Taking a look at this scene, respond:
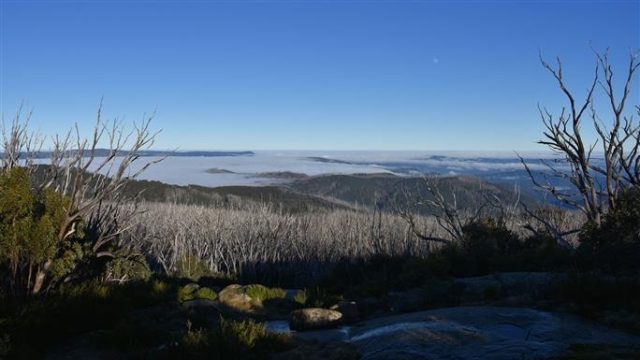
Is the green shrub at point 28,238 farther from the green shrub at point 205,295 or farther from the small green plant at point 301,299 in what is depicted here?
the small green plant at point 301,299

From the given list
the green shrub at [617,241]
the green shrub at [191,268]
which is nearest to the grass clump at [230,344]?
the green shrub at [617,241]

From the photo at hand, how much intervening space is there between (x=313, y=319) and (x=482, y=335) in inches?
92.4

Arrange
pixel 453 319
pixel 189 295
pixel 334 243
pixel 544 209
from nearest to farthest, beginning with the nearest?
pixel 453 319 < pixel 189 295 < pixel 334 243 < pixel 544 209

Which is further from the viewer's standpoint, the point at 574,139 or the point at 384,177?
the point at 384,177

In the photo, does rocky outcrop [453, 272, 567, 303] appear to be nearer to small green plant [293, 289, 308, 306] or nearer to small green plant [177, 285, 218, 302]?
small green plant [293, 289, 308, 306]

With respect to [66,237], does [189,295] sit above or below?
below

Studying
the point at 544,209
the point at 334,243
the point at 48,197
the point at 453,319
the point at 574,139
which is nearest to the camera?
the point at 453,319

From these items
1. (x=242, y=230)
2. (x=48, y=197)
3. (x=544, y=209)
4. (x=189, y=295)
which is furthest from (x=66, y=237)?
(x=544, y=209)

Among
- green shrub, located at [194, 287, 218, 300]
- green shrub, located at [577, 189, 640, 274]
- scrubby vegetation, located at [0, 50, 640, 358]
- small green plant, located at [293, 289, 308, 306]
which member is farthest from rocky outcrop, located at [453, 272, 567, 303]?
green shrub, located at [194, 287, 218, 300]

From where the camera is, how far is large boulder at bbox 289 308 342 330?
661 centimetres

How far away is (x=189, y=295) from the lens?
347 inches

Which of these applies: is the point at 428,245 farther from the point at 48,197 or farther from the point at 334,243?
the point at 48,197

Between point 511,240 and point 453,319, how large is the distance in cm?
700

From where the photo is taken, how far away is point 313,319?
6648 millimetres
